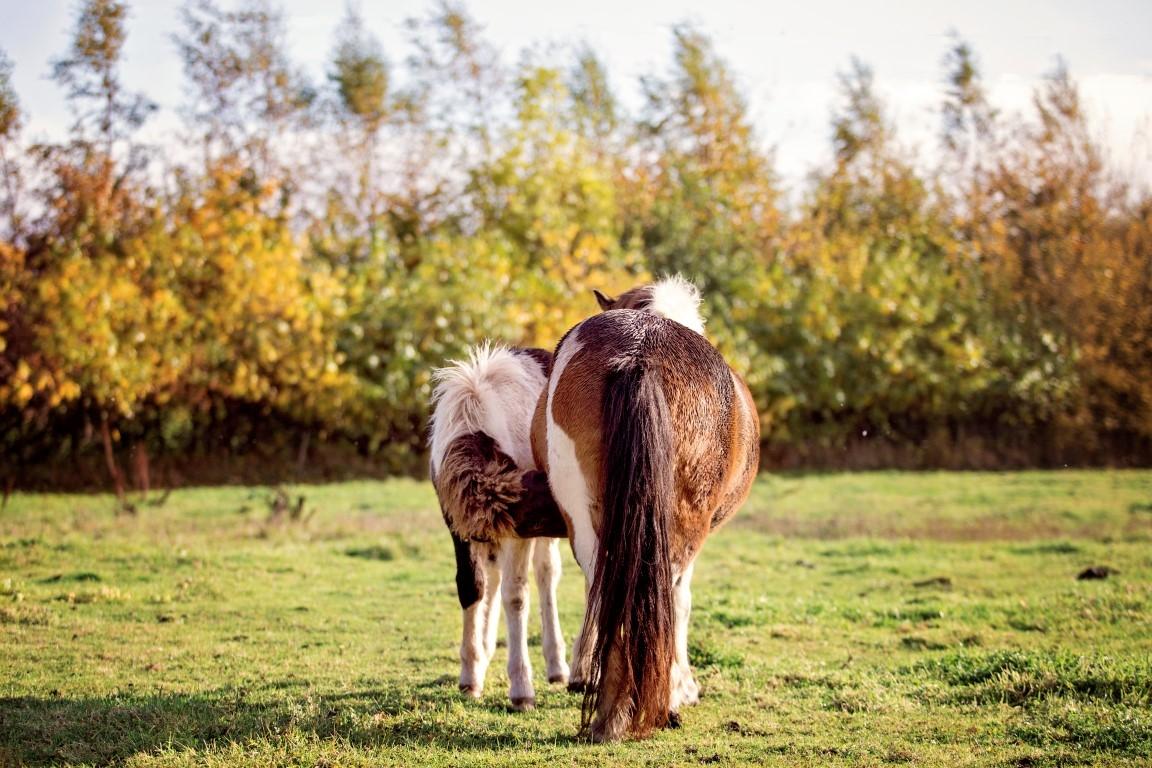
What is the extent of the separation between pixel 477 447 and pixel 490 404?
32 centimetres

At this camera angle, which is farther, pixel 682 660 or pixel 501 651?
pixel 501 651

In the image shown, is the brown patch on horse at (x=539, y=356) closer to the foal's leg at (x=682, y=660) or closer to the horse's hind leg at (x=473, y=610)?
the horse's hind leg at (x=473, y=610)

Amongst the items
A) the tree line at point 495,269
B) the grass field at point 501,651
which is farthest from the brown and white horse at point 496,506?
the tree line at point 495,269

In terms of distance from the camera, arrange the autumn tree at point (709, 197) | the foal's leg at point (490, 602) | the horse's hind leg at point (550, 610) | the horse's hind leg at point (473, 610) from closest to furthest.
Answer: the horse's hind leg at point (473, 610)
the foal's leg at point (490, 602)
the horse's hind leg at point (550, 610)
the autumn tree at point (709, 197)

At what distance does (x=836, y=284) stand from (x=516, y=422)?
18.9 meters

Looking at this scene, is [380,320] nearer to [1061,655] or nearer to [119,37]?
[119,37]

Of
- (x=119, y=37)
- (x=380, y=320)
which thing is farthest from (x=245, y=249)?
(x=119, y=37)

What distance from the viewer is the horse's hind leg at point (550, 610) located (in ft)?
19.0

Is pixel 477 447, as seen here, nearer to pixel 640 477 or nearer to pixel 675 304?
→ pixel 640 477

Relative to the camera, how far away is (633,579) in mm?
4352

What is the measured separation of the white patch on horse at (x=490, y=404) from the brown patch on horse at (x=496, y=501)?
0.86 ft

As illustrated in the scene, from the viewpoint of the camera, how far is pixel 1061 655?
602 centimetres

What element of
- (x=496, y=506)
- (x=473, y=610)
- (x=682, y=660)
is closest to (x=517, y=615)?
(x=473, y=610)

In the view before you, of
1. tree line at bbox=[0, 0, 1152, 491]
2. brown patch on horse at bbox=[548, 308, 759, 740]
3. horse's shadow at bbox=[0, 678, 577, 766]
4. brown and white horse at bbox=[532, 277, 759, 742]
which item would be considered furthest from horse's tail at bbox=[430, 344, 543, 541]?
tree line at bbox=[0, 0, 1152, 491]
